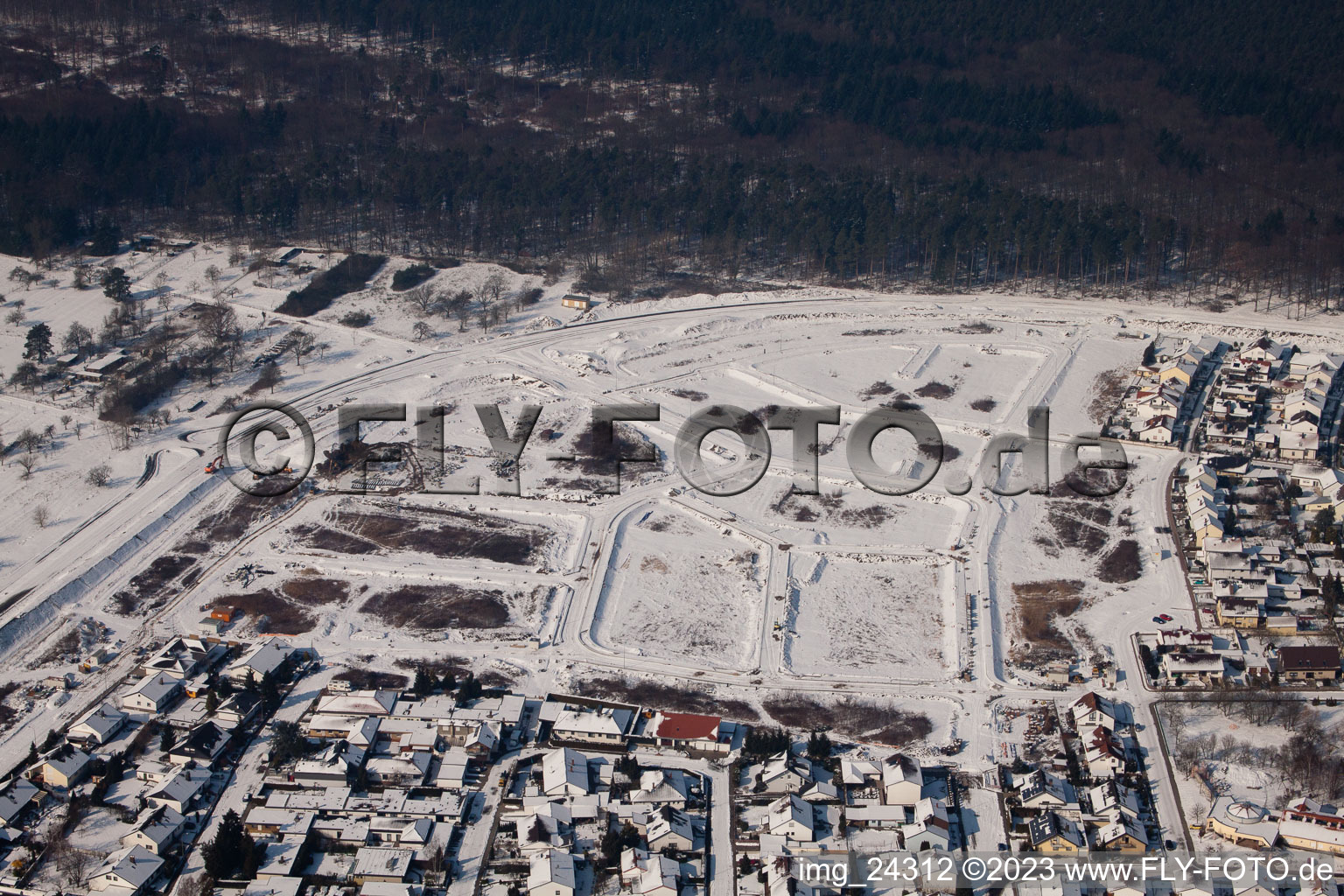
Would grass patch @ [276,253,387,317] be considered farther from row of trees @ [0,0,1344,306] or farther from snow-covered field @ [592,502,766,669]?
snow-covered field @ [592,502,766,669]

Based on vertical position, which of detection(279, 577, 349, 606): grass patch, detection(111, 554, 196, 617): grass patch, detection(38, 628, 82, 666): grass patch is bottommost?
detection(38, 628, 82, 666): grass patch

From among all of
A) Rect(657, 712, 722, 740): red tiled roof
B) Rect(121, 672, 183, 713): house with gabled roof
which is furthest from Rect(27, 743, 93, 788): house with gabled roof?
Rect(657, 712, 722, 740): red tiled roof

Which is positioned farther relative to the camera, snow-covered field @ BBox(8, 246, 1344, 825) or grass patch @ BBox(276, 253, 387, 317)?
grass patch @ BBox(276, 253, 387, 317)

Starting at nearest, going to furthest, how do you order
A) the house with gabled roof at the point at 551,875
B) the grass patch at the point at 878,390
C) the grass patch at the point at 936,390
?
the house with gabled roof at the point at 551,875, the grass patch at the point at 936,390, the grass patch at the point at 878,390

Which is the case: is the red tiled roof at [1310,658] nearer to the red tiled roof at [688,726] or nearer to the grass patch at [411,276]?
the red tiled roof at [688,726]

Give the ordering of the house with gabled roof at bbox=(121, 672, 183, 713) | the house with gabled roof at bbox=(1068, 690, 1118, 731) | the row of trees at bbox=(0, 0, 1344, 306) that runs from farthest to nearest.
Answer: the row of trees at bbox=(0, 0, 1344, 306) → the house with gabled roof at bbox=(121, 672, 183, 713) → the house with gabled roof at bbox=(1068, 690, 1118, 731)

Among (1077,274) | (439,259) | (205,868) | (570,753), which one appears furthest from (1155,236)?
(205,868)

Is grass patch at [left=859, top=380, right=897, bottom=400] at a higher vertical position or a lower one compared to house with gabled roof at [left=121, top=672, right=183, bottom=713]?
higher

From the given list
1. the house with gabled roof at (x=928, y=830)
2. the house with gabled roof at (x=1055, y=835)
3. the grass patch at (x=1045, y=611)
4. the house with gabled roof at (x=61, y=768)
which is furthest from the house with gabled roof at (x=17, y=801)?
the grass patch at (x=1045, y=611)

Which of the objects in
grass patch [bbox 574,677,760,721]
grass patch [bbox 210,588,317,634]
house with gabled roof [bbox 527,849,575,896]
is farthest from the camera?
grass patch [bbox 210,588,317,634]

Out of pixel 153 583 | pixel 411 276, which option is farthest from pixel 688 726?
pixel 411 276
